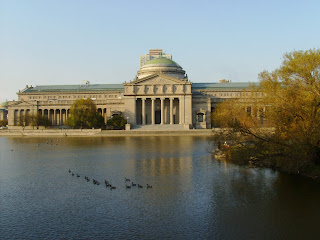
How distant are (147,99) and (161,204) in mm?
94383

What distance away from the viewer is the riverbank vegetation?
1198 inches

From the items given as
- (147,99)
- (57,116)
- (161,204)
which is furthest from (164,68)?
Result: (161,204)

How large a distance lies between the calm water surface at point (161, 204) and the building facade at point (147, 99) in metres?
74.2

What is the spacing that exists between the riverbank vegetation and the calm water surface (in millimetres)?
1881

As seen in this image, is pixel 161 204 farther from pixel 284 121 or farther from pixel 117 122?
pixel 117 122

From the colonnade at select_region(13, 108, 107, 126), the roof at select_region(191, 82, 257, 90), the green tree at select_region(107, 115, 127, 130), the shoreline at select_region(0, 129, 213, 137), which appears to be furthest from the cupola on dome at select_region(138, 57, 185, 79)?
the shoreline at select_region(0, 129, 213, 137)

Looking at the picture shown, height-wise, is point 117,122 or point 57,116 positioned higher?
point 57,116

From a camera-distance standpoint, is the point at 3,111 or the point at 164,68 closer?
the point at 164,68

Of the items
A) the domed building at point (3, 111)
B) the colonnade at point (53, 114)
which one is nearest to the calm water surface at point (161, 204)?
the colonnade at point (53, 114)

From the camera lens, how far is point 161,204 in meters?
23.4

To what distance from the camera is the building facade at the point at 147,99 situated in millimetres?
114188

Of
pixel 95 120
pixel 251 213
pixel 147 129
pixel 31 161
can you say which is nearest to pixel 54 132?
pixel 95 120

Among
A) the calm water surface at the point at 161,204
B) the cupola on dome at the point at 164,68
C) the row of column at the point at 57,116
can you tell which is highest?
the cupola on dome at the point at 164,68

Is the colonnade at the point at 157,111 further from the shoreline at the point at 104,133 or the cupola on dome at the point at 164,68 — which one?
the shoreline at the point at 104,133
